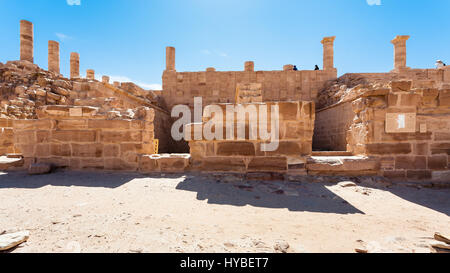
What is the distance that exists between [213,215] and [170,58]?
462 inches

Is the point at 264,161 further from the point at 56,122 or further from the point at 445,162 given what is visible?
the point at 56,122

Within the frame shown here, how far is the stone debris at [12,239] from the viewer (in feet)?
4.30

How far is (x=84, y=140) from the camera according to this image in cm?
383

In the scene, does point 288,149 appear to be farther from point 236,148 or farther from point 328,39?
point 328,39

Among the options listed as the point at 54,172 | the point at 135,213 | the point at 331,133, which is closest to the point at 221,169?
the point at 135,213

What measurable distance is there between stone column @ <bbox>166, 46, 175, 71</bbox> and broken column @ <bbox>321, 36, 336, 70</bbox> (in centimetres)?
929

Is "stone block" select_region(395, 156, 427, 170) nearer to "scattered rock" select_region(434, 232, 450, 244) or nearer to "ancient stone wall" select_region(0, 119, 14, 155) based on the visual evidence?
"scattered rock" select_region(434, 232, 450, 244)

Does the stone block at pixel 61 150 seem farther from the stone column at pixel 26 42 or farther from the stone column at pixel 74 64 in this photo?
the stone column at pixel 26 42

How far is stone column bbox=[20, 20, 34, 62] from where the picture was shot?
1344 centimetres

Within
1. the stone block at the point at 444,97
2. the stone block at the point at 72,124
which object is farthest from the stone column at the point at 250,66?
the stone block at the point at 72,124

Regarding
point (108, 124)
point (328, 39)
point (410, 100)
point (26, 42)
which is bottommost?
point (108, 124)

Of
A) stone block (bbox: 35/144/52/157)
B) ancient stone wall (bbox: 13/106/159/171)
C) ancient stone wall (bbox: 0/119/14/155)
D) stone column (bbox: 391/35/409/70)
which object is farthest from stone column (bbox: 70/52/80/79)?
stone column (bbox: 391/35/409/70)

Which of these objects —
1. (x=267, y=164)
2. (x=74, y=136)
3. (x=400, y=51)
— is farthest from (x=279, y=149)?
(x=400, y=51)

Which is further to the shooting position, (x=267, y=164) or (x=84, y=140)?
(x=84, y=140)
